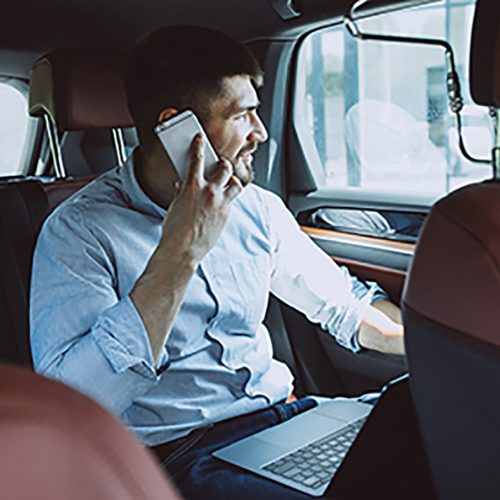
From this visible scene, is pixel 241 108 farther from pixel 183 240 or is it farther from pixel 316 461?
pixel 316 461

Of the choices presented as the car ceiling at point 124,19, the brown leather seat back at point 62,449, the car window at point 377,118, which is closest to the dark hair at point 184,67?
the car ceiling at point 124,19

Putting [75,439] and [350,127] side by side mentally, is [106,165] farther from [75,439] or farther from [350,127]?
[75,439]

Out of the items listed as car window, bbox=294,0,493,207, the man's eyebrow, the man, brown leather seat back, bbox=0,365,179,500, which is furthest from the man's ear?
brown leather seat back, bbox=0,365,179,500

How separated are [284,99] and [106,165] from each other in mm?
649

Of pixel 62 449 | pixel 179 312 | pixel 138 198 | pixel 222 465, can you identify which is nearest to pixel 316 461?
pixel 222 465

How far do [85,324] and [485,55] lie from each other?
2.80 feet

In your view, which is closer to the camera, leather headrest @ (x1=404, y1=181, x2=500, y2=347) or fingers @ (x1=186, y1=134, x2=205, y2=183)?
leather headrest @ (x1=404, y1=181, x2=500, y2=347)

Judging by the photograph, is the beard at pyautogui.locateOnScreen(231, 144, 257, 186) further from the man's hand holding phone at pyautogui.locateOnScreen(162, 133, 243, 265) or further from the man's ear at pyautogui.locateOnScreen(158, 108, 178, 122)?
the man's ear at pyautogui.locateOnScreen(158, 108, 178, 122)

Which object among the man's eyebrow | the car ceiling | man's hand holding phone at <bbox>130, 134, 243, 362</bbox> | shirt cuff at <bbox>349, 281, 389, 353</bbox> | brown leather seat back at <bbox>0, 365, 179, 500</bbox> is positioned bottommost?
shirt cuff at <bbox>349, 281, 389, 353</bbox>

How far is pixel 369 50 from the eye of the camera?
9.53 ft

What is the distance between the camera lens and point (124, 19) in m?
2.49

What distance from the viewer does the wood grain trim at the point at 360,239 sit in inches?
92.8

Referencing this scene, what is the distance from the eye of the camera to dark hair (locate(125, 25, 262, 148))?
1.79 metres

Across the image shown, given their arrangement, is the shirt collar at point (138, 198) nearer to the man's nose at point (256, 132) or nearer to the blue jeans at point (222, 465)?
the man's nose at point (256, 132)
